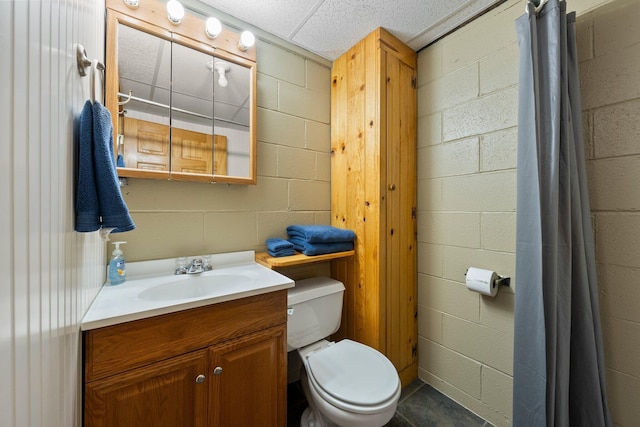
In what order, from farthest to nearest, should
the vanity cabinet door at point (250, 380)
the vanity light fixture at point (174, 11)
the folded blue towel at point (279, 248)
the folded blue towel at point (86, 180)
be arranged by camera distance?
the folded blue towel at point (279, 248), the vanity light fixture at point (174, 11), the vanity cabinet door at point (250, 380), the folded blue towel at point (86, 180)

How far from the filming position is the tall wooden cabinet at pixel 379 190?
4.98 feet

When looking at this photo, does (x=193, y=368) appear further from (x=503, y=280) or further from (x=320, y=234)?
(x=503, y=280)

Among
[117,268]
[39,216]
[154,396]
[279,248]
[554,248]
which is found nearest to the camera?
[39,216]

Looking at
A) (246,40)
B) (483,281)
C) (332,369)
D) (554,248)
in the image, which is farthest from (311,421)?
(246,40)

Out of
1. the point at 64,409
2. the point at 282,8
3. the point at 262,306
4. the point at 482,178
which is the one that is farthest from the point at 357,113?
the point at 64,409

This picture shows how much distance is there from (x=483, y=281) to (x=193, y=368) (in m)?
1.38

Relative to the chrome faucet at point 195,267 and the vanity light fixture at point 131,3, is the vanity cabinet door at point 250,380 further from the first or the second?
the vanity light fixture at point 131,3

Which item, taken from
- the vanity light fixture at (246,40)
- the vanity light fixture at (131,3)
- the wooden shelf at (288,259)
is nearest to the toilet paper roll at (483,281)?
the wooden shelf at (288,259)

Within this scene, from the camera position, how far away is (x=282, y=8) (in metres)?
1.38

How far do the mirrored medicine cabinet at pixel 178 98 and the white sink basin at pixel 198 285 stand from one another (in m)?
0.50

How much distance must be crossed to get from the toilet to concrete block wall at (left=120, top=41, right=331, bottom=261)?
0.45 metres

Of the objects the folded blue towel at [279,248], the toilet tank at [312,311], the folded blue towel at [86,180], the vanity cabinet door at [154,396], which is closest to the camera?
the folded blue towel at [86,180]

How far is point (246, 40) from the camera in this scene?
1436mm

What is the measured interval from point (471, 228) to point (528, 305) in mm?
496
